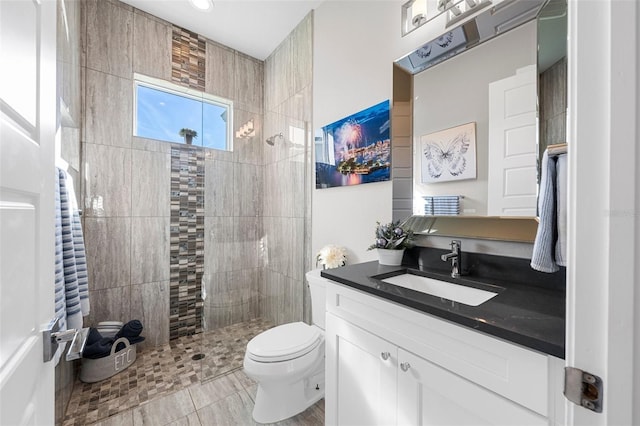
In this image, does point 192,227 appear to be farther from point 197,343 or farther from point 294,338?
point 294,338

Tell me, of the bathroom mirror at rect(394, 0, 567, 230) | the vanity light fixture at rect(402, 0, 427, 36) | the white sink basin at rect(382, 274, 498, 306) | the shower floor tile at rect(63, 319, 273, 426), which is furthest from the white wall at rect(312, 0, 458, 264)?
the shower floor tile at rect(63, 319, 273, 426)

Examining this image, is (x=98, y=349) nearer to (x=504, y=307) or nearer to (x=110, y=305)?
(x=110, y=305)

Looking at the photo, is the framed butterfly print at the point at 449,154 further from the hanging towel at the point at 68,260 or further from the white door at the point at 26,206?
the hanging towel at the point at 68,260

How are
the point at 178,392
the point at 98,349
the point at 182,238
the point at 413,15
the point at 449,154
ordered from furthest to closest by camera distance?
the point at 182,238, the point at 98,349, the point at 178,392, the point at 413,15, the point at 449,154

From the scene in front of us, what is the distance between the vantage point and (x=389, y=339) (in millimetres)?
993

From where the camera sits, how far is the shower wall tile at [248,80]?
282 cm

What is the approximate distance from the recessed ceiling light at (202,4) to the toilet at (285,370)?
247cm

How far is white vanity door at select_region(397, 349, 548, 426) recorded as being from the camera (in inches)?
27.7

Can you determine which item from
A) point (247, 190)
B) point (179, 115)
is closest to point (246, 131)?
point (247, 190)

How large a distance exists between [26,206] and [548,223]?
1.41 meters

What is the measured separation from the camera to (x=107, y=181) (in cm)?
216

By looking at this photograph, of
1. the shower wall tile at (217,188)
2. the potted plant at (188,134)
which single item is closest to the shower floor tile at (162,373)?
the shower wall tile at (217,188)

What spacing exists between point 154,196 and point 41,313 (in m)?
1.98

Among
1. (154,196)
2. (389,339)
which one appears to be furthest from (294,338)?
(154,196)
